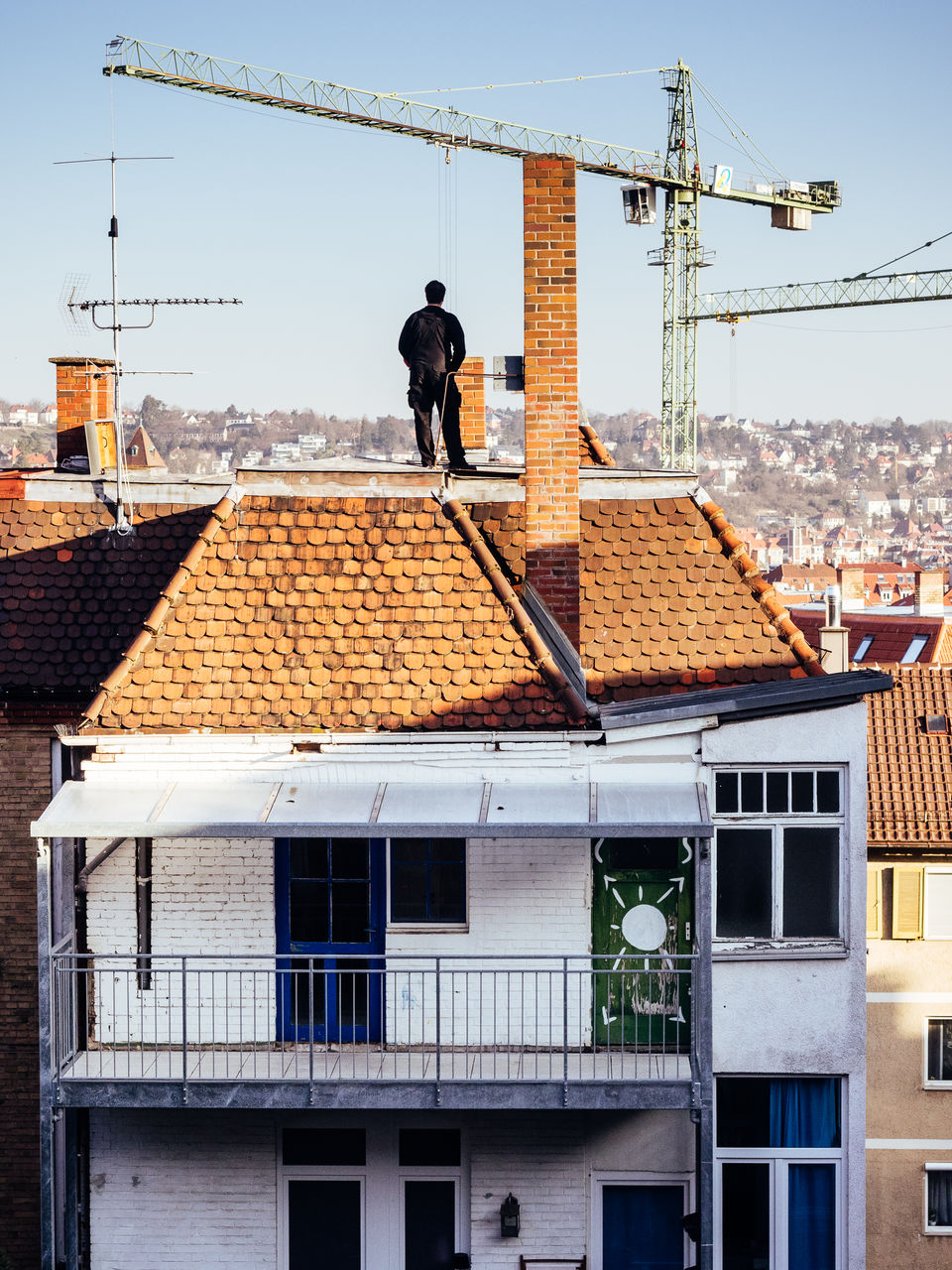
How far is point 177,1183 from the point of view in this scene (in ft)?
42.0

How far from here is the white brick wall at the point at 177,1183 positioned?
12812 mm

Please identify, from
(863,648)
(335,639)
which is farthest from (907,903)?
(863,648)

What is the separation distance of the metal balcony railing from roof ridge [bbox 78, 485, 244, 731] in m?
2.00

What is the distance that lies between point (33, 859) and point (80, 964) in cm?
218

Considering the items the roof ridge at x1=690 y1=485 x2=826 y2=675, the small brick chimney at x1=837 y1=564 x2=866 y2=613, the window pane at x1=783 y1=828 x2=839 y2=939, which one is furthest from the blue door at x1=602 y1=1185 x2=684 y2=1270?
the small brick chimney at x1=837 y1=564 x2=866 y2=613

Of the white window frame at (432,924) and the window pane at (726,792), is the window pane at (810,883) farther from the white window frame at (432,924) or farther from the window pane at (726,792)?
the white window frame at (432,924)

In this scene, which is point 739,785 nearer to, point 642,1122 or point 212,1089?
point 642,1122

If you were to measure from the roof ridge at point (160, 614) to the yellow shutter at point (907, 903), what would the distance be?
16827mm

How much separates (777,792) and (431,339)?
570 cm

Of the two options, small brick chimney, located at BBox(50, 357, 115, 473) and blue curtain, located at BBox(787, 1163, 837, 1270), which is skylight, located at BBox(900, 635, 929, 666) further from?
blue curtain, located at BBox(787, 1163, 837, 1270)

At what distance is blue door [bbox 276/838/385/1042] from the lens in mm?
12656

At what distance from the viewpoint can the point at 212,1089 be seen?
11758 mm

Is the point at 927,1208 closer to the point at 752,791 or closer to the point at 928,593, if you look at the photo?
the point at 752,791

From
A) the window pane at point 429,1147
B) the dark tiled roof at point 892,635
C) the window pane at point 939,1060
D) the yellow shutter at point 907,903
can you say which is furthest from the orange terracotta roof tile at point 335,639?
the dark tiled roof at point 892,635
